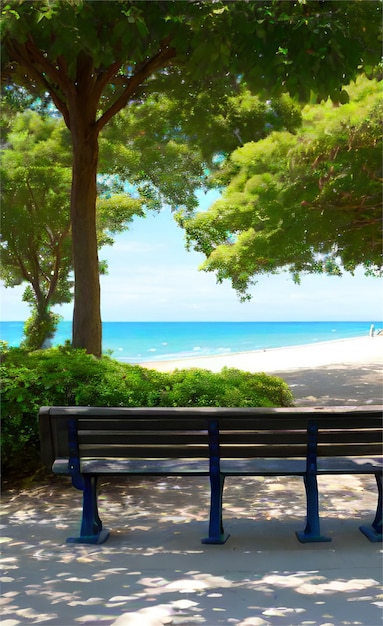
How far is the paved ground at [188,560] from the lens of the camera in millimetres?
3727

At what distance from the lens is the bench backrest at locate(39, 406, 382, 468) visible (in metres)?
5.02

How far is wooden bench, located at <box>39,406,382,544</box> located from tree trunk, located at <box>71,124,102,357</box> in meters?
5.25

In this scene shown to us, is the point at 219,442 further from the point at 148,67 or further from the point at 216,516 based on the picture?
the point at 148,67

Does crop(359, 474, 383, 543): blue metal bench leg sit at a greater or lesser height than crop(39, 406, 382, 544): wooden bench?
lesser

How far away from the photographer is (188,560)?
462 centimetres

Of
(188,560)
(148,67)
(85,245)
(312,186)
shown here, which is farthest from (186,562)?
(312,186)

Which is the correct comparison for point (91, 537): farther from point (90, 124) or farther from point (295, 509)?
point (90, 124)

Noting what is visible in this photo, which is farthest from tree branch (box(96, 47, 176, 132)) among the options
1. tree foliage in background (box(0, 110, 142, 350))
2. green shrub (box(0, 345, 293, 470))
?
tree foliage in background (box(0, 110, 142, 350))

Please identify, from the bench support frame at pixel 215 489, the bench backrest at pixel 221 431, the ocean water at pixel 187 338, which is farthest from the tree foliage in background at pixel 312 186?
the ocean water at pixel 187 338

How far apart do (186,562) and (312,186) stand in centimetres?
1021

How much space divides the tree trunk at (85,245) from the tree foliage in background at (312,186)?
171 inches

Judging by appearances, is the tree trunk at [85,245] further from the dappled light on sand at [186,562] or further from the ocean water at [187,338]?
the ocean water at [187,338]

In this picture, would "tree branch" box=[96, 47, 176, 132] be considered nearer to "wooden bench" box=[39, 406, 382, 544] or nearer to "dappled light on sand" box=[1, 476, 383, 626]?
"dappled light on sand" box=[1, 476, 383, 626]

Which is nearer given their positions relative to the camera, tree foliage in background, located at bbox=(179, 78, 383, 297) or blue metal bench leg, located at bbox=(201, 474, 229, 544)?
blue metal bench leg, located at bbox=(201, 474, 229, 544)
